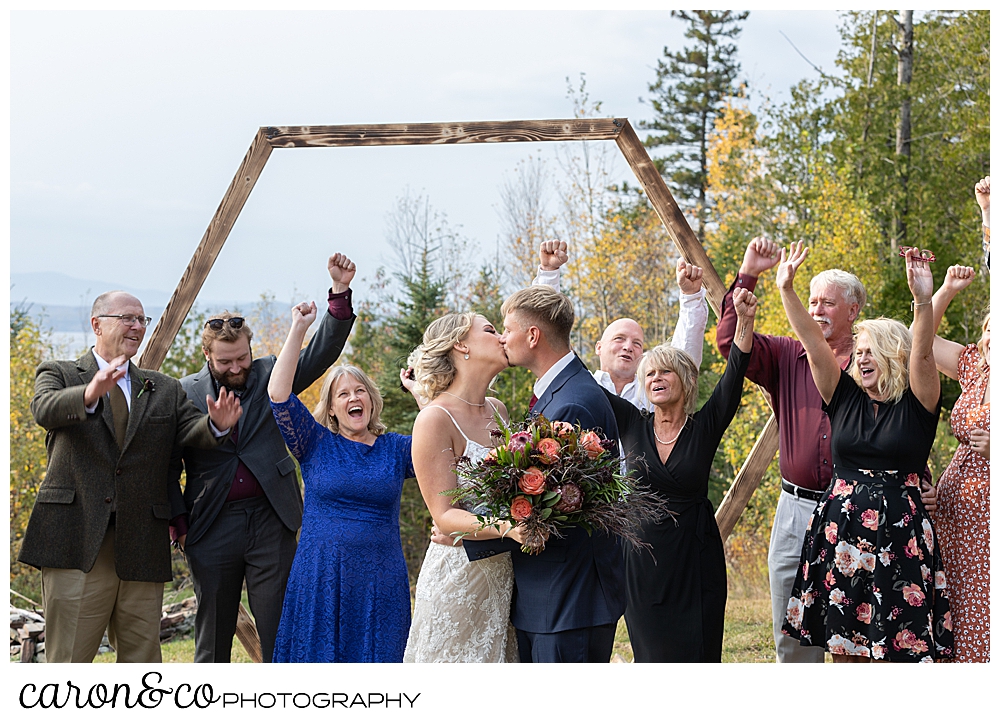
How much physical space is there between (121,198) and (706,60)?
45.1ft

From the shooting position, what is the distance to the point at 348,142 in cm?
491

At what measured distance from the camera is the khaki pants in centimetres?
370

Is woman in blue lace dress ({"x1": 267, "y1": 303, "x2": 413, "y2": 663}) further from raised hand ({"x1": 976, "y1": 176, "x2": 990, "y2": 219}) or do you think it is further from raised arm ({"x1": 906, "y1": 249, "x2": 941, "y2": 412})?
raised hand ({"x1": 976, "y1": 176, "x2": 990, "y2": 219})

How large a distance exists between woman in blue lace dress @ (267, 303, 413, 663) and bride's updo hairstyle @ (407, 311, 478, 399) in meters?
0.66

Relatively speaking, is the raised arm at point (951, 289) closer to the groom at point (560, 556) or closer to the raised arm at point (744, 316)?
the raised arm at point (744, 316)

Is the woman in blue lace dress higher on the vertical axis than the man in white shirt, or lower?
lower

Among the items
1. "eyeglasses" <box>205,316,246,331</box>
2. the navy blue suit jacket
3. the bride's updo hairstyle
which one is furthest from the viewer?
"eyeglasses" <box>205,316,246,331</box>

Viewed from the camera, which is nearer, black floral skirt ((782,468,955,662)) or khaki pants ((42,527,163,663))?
black floral skirt ((782,468,955,662))

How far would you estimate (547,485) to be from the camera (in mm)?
2699

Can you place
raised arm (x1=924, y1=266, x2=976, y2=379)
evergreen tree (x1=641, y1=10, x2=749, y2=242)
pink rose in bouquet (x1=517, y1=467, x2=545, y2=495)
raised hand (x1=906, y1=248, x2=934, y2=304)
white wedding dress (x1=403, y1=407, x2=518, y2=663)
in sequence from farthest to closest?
1. evergreen tree (x1=641, y1=10, x2=749, y2=242)
2. raised arm (x1=924, y1=266, x2=976, y2=379)
3. raised hand (x1=906, y1=248, x2=934, y2=304)
4. white wedding dress (x1=403, y1=407, x2=518, y2=663)
5. pink rose in bouquet (x1=517, y1=467, x2=545, y2=495)

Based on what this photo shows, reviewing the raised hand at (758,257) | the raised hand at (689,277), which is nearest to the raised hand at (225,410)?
the raised hand at (689,277)

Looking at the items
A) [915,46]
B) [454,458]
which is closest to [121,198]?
[454,458]

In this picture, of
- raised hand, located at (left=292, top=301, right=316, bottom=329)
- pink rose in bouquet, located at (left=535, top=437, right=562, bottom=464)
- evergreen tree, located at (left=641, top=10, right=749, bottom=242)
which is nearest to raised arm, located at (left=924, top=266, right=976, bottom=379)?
pink rose in bouquet, located at (left=535, top=437, right=562, bottom=464)

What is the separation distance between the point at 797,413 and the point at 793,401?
0.20 ft
